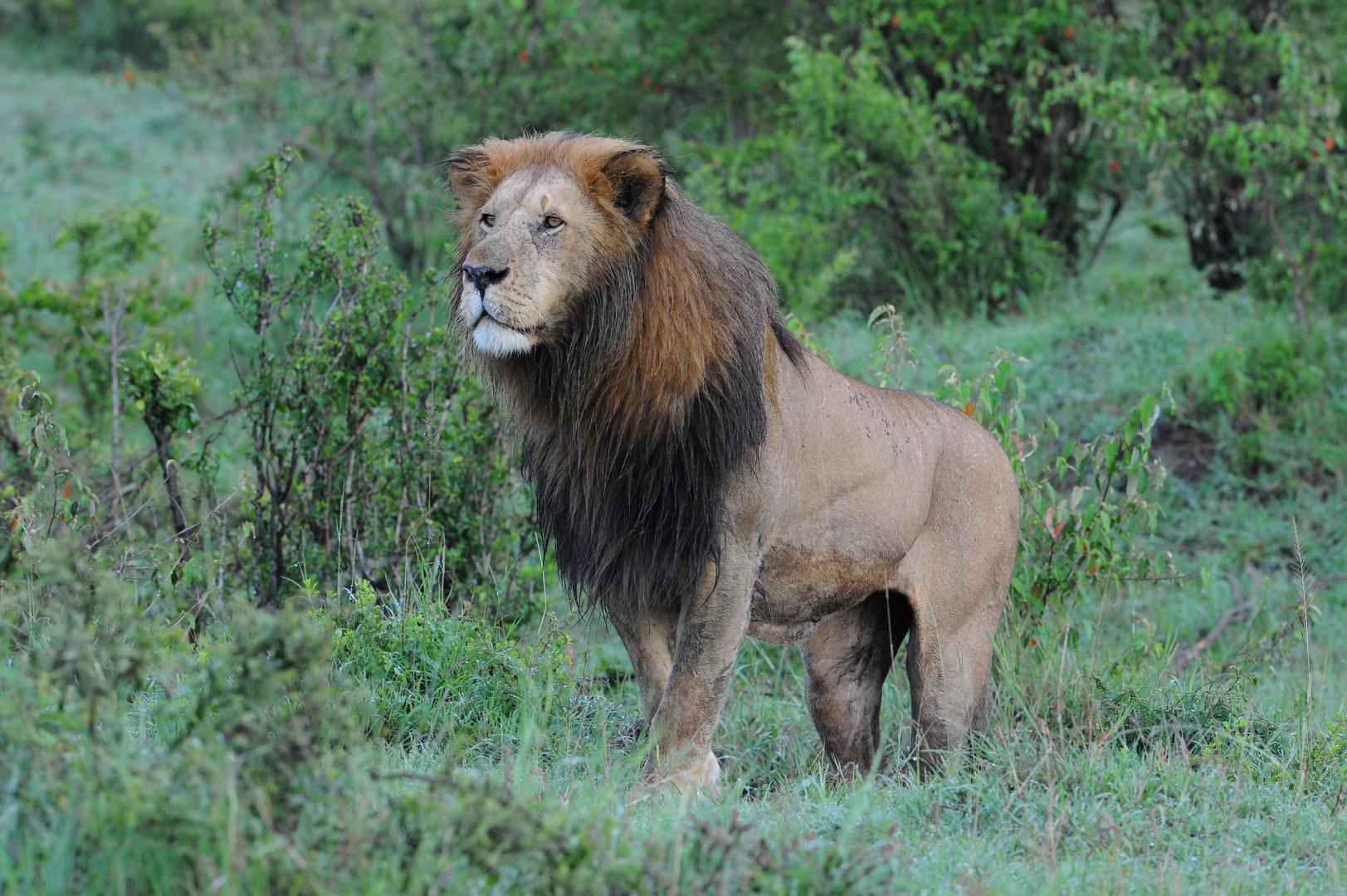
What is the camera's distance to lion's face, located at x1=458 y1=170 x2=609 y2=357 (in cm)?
304

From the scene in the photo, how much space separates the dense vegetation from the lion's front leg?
0.20 meters

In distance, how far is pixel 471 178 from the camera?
347 centimetres

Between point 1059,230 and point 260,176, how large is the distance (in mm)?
6513

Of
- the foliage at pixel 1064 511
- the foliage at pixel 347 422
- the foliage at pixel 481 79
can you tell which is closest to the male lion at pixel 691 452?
the foliage at pixel 1064 511

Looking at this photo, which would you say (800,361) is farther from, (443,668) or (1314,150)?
(1314,150)

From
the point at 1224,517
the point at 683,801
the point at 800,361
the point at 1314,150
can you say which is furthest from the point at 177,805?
the point at 1314,150

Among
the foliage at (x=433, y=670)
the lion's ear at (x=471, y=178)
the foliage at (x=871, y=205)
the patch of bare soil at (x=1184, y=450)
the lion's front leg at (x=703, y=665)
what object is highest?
the lion's ear at (x=471, y=178)

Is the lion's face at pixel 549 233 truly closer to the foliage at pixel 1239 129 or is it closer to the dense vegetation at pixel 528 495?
the dense vegetation at pixel 528 495

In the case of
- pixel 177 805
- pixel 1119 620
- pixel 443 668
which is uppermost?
pixel 177 805

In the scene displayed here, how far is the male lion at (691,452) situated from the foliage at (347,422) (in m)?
1.21

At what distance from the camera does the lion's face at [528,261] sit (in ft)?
9.96

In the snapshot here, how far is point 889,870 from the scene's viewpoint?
249cm

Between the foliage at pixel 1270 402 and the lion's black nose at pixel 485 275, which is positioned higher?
the lion's black nose at pixel 485 275

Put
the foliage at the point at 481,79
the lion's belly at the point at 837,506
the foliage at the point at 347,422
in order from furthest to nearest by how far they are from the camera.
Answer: the foliage at the point at 481,79, the foliage at the point at 347,422, the lion's belly at the point at 837,506
